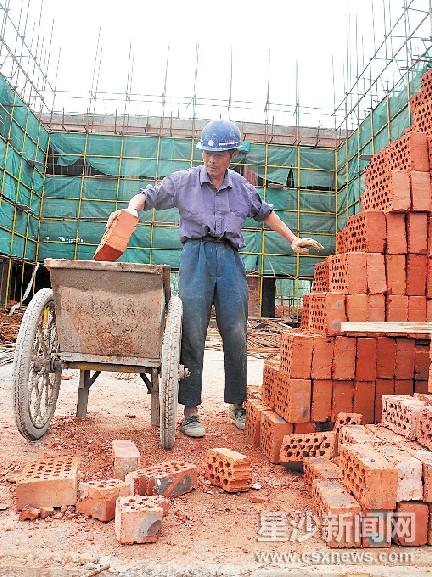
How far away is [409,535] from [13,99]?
52.7 feet

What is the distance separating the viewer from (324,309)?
3.37 m

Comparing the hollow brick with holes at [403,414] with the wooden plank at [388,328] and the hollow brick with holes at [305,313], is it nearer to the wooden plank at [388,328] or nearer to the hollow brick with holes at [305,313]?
the wooden plank at [388,328]

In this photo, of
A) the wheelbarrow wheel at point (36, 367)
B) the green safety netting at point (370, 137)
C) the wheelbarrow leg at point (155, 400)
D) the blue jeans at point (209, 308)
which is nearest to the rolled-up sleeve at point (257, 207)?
the blue jeans at point (209, 308)

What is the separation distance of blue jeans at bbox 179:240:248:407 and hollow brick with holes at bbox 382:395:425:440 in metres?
1.29

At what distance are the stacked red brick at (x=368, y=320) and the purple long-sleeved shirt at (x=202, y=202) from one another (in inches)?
33.5

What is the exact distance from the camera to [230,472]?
8.27ft

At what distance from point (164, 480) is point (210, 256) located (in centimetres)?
183

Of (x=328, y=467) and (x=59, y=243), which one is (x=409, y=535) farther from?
(x=59, y=243)

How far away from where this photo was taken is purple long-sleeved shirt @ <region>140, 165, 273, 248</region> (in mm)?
3750

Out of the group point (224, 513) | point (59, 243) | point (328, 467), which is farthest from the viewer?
point (59, 243)

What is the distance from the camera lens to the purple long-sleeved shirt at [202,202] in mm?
3750

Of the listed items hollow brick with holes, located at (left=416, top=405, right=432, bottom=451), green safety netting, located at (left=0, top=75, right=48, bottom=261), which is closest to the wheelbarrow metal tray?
hollow brick with holes, located at (left=416, top=405, right=432, bottom=451)

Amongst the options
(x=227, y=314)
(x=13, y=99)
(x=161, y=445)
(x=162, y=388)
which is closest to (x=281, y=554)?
(x=162, y=388)

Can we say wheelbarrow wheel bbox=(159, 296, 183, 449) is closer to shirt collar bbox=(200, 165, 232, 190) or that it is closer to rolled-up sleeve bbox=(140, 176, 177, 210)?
rolled-up sleeve bbox=(140, 176, 177, 210)
